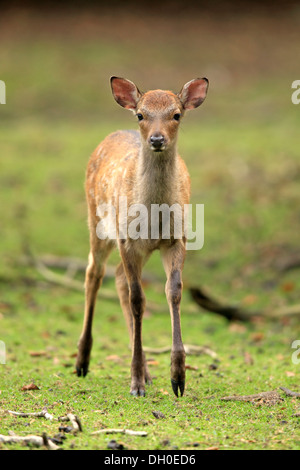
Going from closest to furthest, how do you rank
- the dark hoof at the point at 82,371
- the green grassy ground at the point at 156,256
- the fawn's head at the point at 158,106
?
the green grassy ground at the point at 156,256 < the fawn's head at the point at 158,106 < the dark hoof at the point at 82,371

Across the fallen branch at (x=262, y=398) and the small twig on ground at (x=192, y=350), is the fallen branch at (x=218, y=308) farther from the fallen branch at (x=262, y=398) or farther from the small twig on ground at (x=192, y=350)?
the fallen branch at (x=262, y=398)

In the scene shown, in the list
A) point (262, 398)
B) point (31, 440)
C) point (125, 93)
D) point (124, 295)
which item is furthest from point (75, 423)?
point (125, 93)

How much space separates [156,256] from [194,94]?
5547 mm

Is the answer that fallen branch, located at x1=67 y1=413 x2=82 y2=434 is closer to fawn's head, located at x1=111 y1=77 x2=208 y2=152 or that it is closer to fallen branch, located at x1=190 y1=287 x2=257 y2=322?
fawn's head, located at x1=111 y1=77 x2=208 y2=152

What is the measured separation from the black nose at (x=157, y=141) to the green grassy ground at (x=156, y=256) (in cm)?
196

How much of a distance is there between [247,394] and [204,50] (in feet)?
64.8

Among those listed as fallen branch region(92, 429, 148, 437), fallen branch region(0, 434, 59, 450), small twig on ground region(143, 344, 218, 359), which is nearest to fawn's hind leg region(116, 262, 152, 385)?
small twig on ground region(143, 344, 218, 359)

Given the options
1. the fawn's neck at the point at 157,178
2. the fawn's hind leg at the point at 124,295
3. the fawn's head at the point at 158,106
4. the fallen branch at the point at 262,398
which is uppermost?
the fawn's head at the point at 158,106

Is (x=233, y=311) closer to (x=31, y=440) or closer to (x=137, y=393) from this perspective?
(x=137, y=393)

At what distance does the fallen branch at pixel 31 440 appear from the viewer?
15.1 ft

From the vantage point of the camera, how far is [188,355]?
8133mm

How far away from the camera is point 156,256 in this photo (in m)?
12.1

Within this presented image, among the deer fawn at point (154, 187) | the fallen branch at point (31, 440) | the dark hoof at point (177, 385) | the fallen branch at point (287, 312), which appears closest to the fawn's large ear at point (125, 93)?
the deer fawn at point (154, 187)

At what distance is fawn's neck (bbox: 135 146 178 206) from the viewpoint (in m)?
6.51
